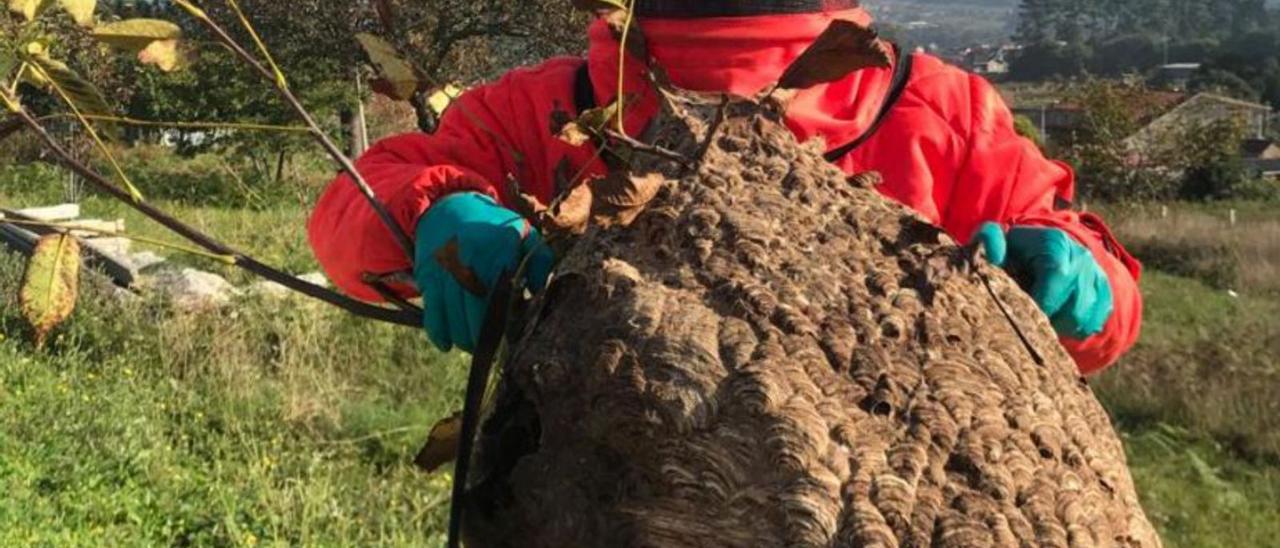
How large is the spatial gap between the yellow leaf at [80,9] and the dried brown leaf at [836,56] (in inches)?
25.1

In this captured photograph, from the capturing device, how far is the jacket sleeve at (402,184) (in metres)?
1.41

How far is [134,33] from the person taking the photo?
1.25 m

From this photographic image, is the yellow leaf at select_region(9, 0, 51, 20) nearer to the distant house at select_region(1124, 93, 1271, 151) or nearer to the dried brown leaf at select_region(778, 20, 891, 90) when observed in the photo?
the dried brown leaf at select_region(778, 20, 891, 90)

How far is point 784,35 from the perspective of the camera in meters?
1.41

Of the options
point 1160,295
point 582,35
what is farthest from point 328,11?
point 1160,295

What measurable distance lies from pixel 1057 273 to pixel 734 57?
383mm

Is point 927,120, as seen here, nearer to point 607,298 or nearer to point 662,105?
point 662,105

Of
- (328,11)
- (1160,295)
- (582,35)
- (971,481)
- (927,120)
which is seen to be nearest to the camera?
(971,481)

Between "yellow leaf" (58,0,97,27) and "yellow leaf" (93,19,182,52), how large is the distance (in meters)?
0.02

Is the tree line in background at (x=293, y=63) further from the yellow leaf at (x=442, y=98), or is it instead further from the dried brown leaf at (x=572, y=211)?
the dried brown leaf at (x=572, y=211)

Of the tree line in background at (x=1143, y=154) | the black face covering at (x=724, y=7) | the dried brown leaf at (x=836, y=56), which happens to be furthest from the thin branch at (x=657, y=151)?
the tree line in background at (x=1143, y=154)

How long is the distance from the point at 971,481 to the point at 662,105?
381mm

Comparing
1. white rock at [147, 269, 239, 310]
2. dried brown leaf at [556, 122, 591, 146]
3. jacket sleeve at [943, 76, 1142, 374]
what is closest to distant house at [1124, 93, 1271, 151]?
white rock at [147, 269, 239, 310]

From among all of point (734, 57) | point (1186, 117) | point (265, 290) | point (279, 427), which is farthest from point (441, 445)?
point (1186, 117)
